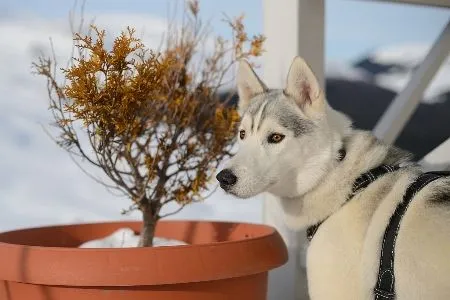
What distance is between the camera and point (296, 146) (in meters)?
1.64

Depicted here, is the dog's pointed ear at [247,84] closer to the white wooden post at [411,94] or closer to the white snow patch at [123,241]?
the white snow patch at [123,241]

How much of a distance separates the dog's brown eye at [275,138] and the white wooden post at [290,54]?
2.01 feet

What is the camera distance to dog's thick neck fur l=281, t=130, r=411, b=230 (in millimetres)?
1600

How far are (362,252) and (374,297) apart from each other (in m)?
0.11

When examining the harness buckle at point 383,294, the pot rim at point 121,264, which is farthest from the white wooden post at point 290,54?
the harness buckle at point 383,294

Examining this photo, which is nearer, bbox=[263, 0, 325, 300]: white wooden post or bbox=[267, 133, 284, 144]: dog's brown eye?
bbox=[267, 133, 284, 144]: dog's brown eye

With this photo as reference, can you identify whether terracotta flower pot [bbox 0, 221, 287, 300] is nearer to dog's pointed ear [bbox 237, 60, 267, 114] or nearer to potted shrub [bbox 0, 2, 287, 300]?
potted shrub [bbox 0, 2, 287, 300]

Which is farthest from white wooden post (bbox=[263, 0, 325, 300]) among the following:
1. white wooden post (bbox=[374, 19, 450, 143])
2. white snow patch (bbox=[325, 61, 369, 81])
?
white snow patch (bbox=[325, 61, 369, 81])

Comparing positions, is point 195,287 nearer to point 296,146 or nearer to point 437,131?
point 296,146

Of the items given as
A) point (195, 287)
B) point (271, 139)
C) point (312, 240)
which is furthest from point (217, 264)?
point (271, 139)

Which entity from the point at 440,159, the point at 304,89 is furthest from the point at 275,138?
the point at 440,159

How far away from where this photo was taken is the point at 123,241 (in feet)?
6.71

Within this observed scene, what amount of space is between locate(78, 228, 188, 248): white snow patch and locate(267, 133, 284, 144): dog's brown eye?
585mm

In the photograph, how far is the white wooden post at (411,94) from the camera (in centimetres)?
269
